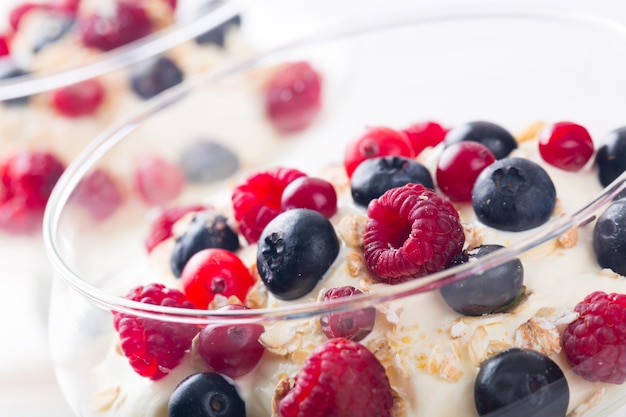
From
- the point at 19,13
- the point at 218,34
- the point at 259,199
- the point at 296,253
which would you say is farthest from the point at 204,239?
the point at 19,13

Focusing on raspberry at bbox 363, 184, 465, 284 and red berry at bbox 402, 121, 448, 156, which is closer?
raspberry at bbox 363, 184, 465, 284

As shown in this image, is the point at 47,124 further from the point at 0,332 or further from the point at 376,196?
the point at 376,196

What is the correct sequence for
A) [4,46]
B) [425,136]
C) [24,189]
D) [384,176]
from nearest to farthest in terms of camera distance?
[384,176], [425,136], [24,189], [4,46]

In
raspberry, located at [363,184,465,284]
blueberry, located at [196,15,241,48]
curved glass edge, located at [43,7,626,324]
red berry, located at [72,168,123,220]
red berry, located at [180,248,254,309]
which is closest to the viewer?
curved glass edge, located at [43,7,626,324]

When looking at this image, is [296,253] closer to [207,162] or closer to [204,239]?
[204,239]

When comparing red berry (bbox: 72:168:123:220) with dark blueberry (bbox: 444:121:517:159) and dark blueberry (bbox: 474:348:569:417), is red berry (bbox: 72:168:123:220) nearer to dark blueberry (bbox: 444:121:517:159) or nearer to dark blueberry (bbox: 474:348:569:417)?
dark blueberry (bbox: 444:121:517:159)

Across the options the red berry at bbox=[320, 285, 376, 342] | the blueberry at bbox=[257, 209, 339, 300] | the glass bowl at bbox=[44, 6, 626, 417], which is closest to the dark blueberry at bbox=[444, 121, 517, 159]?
the glass bowl at bbox=[44, 6, 626, 417]
